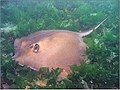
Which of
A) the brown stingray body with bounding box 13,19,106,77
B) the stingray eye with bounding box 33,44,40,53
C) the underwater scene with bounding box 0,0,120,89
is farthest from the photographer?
the stingray eye with bounding box 33,44,40,53

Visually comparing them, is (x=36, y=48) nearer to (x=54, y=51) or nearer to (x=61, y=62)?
(x=54, y=51)

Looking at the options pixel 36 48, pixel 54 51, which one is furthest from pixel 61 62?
pixel 36 48

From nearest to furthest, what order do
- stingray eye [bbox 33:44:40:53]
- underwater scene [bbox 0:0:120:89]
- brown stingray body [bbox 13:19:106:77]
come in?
underwater scene [bbox 0:0:120:89] → brown stingray body [bbox 13:19:106:77] → stingray eye [bbox 33:44:40:53]

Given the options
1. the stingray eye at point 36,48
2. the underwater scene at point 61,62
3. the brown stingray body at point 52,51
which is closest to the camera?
the underwater scene at point 61,62

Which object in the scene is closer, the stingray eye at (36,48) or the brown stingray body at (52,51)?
the brown stingray body at (52,51)

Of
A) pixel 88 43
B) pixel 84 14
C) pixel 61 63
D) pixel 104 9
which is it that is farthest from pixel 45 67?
pixel 104 9

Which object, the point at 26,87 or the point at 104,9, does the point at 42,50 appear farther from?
the point at 104,9

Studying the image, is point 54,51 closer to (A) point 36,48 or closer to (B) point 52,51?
(B) point 52,51

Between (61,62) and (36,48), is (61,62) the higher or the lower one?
the lower one

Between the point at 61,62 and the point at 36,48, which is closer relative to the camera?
the point at 61,62

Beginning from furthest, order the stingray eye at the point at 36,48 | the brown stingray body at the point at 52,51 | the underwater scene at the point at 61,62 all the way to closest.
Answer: the stingray eye at the point at 36,48, the brown stingray body at the point at 52,51, the underwater scene at the point at 61,62
